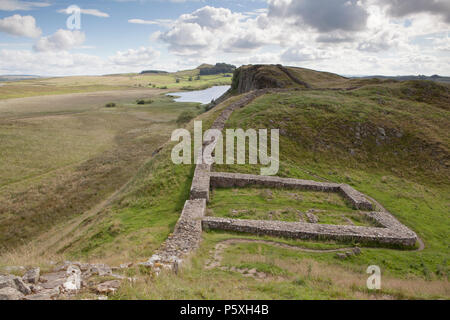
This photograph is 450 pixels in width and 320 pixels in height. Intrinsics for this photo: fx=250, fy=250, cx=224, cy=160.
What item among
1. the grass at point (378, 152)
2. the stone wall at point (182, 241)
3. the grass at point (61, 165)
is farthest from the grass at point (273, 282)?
the grass at point (61, 165)

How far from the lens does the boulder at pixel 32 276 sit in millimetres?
8445

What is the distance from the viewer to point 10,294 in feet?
22.3

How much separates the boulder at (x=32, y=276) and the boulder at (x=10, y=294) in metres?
1.16

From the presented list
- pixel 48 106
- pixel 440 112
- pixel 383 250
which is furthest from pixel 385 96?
pixel 48 106

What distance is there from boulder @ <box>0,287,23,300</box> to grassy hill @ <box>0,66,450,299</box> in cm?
278

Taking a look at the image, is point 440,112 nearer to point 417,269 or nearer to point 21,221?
point 417,269

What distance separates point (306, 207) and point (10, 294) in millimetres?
17776

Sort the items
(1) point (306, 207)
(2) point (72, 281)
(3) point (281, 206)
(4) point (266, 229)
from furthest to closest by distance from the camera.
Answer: (1) point (306, 207)
(3) point (281, 206)
(4) point (266, 229)
(2) point (72, 281)

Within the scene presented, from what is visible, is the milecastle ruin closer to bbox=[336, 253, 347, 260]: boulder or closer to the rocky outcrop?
bbox=[336, 253, 347, 260]: boulder

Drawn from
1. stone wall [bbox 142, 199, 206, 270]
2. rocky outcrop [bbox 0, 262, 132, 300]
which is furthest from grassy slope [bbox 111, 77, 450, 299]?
rocky outcrop [bbox 0, 262, 132, 300]

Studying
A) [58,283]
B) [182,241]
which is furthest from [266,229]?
[58,283]

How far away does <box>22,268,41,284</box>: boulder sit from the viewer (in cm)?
845

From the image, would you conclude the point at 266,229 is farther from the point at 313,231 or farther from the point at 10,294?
the point at 10,294

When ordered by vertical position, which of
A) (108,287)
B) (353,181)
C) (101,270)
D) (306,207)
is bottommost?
(306,207)
